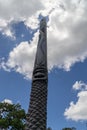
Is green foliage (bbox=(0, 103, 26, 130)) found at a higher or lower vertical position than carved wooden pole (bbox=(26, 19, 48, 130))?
higher

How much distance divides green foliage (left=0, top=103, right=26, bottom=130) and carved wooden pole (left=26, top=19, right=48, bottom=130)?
2033cm

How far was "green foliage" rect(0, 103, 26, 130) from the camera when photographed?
34.9 metres

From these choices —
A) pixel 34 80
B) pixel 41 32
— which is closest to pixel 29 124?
pixel 34 80

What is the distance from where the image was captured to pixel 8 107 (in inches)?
1433

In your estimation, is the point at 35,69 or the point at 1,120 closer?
the point at 35,69

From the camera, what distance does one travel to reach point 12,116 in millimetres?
35750

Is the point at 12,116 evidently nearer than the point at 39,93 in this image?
No

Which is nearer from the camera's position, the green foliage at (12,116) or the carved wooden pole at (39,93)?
the carved wooden pole at (39,93)

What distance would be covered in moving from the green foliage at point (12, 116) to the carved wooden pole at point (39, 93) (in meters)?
20.3

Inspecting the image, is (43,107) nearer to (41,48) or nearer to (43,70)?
(43,70)

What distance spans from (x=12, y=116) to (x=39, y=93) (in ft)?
72.0

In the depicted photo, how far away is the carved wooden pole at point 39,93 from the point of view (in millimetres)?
14052

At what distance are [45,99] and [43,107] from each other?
1.81 ft

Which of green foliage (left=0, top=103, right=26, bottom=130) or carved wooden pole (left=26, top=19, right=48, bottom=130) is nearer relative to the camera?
carved wooden pole (left=26, top=19, right=48, bottom=130)
